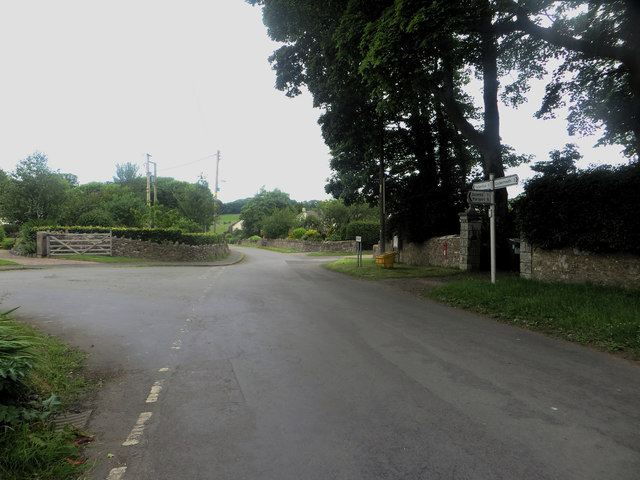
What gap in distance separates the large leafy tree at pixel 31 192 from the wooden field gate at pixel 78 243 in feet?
17.9

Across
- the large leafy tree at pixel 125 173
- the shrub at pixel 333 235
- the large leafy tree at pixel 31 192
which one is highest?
the large leafy tree at pixel 125 173

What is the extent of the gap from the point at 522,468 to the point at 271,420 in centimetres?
190

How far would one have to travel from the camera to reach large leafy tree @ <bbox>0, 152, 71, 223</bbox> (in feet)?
88.0

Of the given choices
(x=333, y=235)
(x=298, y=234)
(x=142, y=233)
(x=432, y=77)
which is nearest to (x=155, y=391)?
(x=432, y=77)

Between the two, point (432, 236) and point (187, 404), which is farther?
point (432, 236)

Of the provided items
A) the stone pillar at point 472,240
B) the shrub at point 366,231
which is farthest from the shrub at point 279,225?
the stone pillar at point 472,240

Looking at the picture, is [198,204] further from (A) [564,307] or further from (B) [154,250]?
(A) [564,307]

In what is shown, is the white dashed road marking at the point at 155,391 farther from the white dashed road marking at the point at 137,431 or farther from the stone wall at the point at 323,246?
the stone wall at the point at 323,246

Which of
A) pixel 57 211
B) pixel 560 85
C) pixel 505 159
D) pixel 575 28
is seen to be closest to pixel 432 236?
pixel 505 159

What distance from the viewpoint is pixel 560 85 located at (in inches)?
581

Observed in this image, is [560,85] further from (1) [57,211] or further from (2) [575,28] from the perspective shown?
(1) [57,211]

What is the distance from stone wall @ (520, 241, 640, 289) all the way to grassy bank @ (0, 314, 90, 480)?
10299 mm

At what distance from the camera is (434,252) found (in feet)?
62.4

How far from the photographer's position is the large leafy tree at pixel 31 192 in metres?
26.8
